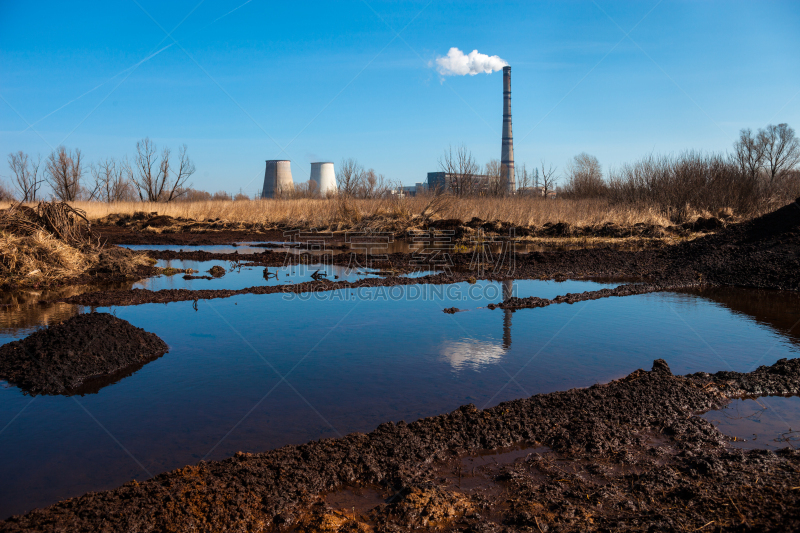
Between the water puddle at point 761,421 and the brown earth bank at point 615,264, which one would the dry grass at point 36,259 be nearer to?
the brown earth bank at point 615,264

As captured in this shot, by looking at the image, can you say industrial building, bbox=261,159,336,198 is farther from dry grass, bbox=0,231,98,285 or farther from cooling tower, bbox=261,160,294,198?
dry grass, bbox=0,231,98,285

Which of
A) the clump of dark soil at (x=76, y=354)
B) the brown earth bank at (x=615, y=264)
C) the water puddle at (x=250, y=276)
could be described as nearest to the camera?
the clump of dark soil at (x=76, y=354)

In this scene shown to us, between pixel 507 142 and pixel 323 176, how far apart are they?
60.5ft

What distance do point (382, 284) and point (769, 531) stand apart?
7.99 m

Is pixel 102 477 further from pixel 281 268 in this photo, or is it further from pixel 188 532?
pixel 281 268

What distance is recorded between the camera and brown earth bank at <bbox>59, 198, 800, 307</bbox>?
935 cm

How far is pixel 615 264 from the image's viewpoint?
1262 centimetres

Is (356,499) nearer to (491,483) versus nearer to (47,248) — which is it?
(491,483)

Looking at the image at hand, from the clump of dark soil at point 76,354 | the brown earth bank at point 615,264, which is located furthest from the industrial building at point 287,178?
the clump of dark soil at point 76,354

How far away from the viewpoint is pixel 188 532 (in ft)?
8.11

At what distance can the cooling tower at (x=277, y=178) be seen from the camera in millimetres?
44594

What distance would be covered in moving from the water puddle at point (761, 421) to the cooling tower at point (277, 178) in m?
42.6

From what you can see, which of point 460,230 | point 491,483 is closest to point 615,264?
point 460,230

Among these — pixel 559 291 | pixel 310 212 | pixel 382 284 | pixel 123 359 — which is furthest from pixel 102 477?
pixel 310 212
